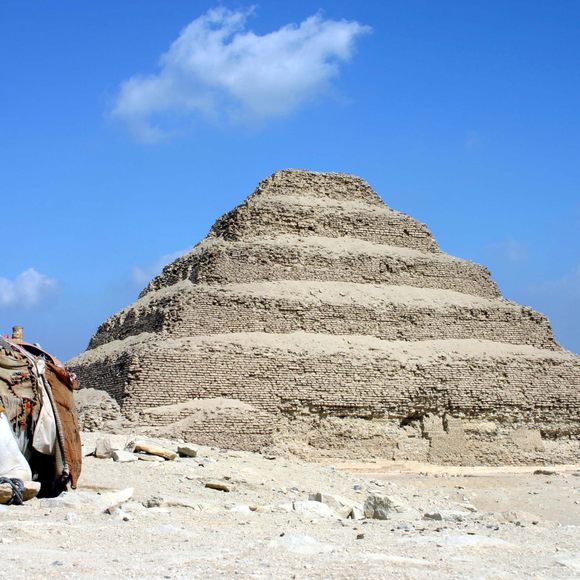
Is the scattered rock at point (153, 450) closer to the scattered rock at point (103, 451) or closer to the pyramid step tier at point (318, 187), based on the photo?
the scattered rock at point (103, 451)

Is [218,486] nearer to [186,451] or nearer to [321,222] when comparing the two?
[186,451]

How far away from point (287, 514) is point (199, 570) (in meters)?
4.49

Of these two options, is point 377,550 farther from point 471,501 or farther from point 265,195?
point 265,195

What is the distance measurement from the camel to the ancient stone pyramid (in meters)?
14.1

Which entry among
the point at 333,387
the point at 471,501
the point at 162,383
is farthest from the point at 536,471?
the point at 162,383

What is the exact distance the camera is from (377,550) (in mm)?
8031

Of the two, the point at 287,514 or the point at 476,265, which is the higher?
the point at 476,265

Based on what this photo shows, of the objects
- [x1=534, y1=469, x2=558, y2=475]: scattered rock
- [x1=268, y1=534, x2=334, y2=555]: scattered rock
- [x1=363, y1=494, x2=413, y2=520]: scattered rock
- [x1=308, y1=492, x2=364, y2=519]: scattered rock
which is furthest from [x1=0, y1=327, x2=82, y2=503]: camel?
[x1=534, y1=469, x2=558, y2=475]: scattered rock

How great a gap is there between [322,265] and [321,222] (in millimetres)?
2745

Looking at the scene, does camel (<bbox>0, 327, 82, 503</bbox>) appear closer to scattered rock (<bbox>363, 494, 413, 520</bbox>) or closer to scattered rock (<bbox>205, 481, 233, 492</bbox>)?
scattered rock (<bbox>205, 481, 233, 492</bbox>)

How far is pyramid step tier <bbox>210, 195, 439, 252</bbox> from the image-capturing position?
3269 centimetres

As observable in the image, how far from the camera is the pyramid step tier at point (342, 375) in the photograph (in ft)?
85.5

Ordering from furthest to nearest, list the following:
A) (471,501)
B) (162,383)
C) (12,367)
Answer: (162,383) < (471,501) < (12,367)

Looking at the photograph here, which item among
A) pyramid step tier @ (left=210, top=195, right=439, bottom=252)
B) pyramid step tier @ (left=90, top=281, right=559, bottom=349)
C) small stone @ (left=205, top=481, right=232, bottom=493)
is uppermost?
pyramid step tier @ (left=210, top=195, right=439, bottom=252)
